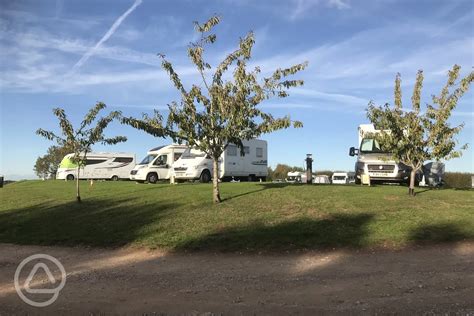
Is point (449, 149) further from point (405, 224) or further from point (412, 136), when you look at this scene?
point (405, 224)

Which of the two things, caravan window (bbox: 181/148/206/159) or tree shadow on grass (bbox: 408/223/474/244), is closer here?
tree shadow on grass (bbox: 408/223/474/244)

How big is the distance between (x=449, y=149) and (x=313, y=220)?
6.71 meters

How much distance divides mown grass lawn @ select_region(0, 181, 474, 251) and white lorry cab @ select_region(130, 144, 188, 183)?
42.8 ft

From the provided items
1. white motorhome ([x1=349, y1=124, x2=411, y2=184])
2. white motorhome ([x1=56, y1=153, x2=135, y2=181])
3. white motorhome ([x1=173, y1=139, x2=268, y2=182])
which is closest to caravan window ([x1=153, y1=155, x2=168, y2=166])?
white motorhome ([x1=173, y1=139, x2=268, y2=182])

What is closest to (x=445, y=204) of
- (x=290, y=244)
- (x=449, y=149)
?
(x=449, y=149)

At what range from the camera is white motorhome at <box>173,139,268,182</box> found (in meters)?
26.8

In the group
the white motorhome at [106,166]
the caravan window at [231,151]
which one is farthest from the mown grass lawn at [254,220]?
the white motorhome at [106,166]

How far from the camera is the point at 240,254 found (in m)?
9.82

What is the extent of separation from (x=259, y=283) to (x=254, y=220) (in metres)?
5.15

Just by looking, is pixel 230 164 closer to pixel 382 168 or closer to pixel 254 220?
pixel 382 168

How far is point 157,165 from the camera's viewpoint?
3109 centimetres

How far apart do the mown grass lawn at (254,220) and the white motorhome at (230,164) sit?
8.92 meters
